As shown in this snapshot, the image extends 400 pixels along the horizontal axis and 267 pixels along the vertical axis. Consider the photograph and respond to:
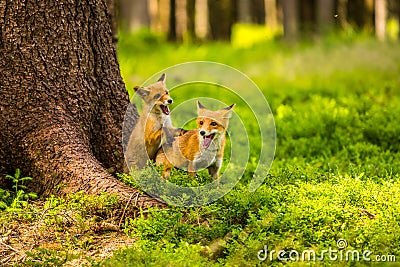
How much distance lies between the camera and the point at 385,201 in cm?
553

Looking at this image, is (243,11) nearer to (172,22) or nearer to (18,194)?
(172,22)

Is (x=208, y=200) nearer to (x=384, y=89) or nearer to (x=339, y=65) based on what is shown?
(x=384, y=89)

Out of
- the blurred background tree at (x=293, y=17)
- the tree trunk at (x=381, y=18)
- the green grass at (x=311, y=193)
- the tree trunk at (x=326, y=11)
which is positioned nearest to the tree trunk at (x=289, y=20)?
the blurred background tree at (x=293, y=17)

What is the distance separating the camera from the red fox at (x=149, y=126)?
5785mm

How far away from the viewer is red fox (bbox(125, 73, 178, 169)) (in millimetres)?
5785

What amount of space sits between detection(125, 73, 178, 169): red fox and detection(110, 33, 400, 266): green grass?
44 cm

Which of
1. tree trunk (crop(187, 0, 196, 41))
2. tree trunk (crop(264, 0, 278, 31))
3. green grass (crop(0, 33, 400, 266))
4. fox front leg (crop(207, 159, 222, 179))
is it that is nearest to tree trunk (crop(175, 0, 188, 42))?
tree trunk (crop(187, 0, 196, 41))

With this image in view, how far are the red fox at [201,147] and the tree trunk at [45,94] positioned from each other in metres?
0.59

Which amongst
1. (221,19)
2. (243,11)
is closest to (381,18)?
(221,19)

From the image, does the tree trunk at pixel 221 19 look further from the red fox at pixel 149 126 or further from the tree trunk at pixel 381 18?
the red fox at pixel 149 126

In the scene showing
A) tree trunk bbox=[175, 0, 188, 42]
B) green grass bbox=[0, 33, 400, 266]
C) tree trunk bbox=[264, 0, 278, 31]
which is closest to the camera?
green grass bbox=[0, 33, 400, 266]

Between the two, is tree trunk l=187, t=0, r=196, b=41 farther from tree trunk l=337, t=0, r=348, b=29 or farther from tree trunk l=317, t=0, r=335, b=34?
tree trunk l=317, t=0, r=335, b=34

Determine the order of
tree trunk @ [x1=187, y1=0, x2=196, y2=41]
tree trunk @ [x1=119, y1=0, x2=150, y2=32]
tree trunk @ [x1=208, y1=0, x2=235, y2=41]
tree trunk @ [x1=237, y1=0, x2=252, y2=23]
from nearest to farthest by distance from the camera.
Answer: tree trunk @ [x1=119, y1=0, x2=150, y2=32] < tree trunk @ [x1=208, y1=0, x2=235, y2=41] < tree trunk @ [x1=187, y1=0, x2=196, y2=41] < tree trunk @ [x1=237, y1=0, x2=252, y2=23]

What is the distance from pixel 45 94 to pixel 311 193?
8.73ft
